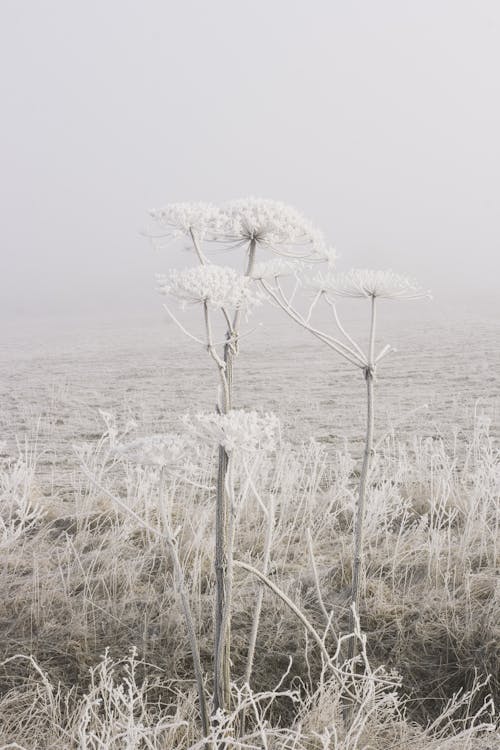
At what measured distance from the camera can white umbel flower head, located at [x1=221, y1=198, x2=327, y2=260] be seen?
1.78 meters

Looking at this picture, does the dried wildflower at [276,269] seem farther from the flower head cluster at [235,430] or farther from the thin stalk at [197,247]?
the flower head cluster at [235,430]

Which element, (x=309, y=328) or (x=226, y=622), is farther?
(x=309, y=328)

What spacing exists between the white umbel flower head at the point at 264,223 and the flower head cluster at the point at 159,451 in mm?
625

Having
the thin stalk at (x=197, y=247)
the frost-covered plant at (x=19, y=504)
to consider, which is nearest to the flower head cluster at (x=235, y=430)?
the thin stalk at (x=197, y=247)

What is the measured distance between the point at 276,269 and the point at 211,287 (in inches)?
16.6

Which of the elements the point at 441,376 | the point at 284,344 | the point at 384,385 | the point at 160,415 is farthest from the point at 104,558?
the point at 284,344

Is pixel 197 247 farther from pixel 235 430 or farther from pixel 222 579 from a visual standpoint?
pixel 222 579

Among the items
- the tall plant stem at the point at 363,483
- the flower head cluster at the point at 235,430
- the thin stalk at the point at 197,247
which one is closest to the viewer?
the flower head cluster at the point at 235,430

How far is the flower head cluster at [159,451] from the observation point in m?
1.57

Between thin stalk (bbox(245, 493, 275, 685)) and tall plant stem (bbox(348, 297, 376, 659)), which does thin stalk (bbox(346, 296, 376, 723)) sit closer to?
tall plant stem (bbox(348, 297, 376, 659))

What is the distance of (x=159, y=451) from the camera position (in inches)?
62.2

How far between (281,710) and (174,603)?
63 centimetres

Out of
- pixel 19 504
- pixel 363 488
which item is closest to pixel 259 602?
pixel 363 488

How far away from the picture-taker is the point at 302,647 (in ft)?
8.46
